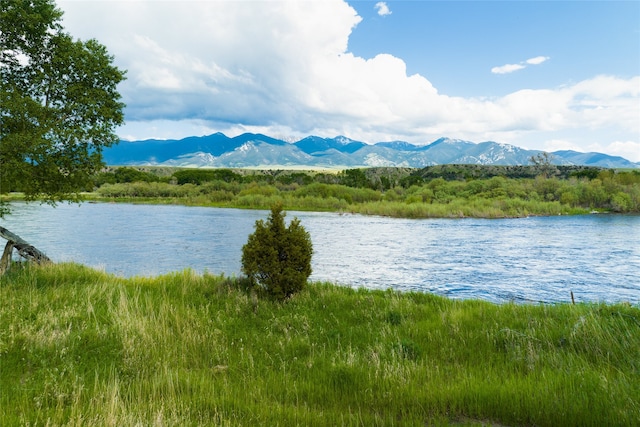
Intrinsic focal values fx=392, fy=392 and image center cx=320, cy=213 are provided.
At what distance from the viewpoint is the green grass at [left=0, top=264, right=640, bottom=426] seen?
201 inches

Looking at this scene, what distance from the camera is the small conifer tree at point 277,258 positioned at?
38.9 feet

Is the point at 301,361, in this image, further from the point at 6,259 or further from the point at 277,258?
the point at 6,259

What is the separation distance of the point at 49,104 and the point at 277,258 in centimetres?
1051

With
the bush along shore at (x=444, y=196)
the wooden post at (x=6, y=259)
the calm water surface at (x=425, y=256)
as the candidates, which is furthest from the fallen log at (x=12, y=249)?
the bush along shore at (x=444, y=196)

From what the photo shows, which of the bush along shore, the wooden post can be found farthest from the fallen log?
the bush along shore

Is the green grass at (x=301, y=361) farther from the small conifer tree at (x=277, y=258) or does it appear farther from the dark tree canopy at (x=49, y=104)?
the dark tree canopy at (x=49, y=104)

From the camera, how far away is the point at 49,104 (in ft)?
47.4

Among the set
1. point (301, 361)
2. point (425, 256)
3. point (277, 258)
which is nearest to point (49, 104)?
point (277, 258)

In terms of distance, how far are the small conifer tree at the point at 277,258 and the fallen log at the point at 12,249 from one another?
27.0ft

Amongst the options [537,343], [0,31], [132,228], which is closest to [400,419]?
[537,343]

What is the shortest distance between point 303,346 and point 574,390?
4681mm

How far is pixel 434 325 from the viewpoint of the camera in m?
9.52

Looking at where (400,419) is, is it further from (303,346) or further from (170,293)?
(170,293)

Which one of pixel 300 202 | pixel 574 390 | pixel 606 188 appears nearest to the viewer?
pixel 574 390
